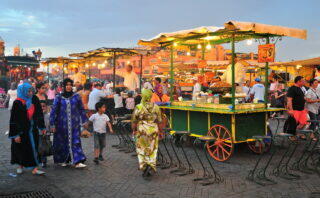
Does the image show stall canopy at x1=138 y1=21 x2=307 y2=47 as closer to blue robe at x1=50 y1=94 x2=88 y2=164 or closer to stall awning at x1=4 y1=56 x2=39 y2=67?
blue robe at x1=50 y1=94 x2=88 y2=164

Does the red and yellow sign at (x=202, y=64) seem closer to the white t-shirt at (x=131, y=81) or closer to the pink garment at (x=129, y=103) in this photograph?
the pink garment at (x=129, y=103)

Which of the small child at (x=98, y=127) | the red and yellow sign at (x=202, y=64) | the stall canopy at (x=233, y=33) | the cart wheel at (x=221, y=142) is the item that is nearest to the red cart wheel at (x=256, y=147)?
the cart wheel at (x=221, y=142)

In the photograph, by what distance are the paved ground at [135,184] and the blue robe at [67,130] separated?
0.96 ft

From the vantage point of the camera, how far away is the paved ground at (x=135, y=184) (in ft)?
16.7

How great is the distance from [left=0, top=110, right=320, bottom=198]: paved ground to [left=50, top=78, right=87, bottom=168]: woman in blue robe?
0.89 ft

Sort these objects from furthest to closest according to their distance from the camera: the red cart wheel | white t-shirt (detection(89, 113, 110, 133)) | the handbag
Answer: the red cart wheel
white t-shirt (detection(89, 113, 110, 133))
the handbag

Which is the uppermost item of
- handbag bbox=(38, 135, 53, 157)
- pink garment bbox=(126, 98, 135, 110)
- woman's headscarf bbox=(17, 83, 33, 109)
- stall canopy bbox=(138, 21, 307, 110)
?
stall canopy bbox=(138, 21, 307, 110)

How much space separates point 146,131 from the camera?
5.97m

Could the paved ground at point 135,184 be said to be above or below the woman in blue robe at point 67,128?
below

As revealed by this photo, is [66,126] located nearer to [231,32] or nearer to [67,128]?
[67,128]

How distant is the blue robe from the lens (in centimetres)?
671

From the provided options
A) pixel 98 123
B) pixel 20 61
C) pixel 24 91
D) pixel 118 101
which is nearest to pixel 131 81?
pixel 118 101

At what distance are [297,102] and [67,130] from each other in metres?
6.18

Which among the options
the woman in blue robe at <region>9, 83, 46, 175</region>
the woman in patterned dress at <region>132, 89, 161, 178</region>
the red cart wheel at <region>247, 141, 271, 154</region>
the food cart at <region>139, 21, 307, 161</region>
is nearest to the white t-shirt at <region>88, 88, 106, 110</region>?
the food cart at <region>139, 21, 307, 161</region>
